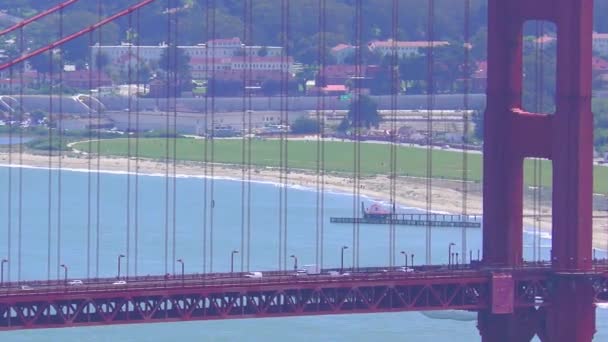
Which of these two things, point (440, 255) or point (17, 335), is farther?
point (440, 255)

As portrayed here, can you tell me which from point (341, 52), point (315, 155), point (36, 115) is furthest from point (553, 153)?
point (341, 52)

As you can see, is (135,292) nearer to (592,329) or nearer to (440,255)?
(592,329)

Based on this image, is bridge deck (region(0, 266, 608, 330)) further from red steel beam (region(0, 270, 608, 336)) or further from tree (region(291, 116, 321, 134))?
tree (region(291, 116, 321, 134))

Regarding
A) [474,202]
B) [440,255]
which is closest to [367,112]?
[474,202]

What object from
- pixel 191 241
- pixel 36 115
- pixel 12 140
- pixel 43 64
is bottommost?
pixel 191 241

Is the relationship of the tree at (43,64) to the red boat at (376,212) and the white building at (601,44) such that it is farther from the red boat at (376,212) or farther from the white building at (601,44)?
the red boat at (376,212)

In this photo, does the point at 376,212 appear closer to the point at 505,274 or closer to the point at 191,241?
the point at 191,241
